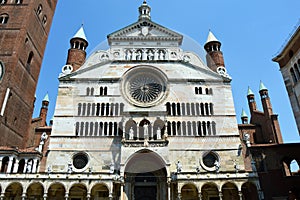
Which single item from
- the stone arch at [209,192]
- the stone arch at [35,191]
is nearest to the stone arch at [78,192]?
the stone arch at [35,191]

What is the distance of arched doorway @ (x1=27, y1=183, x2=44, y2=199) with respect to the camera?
22203 millimetres

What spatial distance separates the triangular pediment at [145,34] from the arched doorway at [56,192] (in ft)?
54.5

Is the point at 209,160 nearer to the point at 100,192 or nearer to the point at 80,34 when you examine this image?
the point at 100,192

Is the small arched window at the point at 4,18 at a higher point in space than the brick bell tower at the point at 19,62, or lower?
higher

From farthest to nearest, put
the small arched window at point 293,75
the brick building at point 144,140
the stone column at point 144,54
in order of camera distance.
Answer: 1. the stone column at point 144,54
2. the small arched window at point 293,75
3. the brick building at point 144,140

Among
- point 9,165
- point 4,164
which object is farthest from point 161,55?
point 4,164

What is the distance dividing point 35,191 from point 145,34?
2015 centimetres

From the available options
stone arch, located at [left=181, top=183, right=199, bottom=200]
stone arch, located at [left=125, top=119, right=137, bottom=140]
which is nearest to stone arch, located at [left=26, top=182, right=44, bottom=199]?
stone arch, located at [left=125, top=119, right=137, bottom=140]

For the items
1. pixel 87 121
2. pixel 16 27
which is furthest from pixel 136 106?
pixel 16 27

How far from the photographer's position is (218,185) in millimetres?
21047

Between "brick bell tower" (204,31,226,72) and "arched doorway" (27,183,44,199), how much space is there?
22309 mm

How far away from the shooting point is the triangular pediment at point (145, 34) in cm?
3002

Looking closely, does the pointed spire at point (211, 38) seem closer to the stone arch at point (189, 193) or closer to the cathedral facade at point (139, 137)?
the cathedral facade at point (139, 137)

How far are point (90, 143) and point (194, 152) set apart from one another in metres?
9.77
